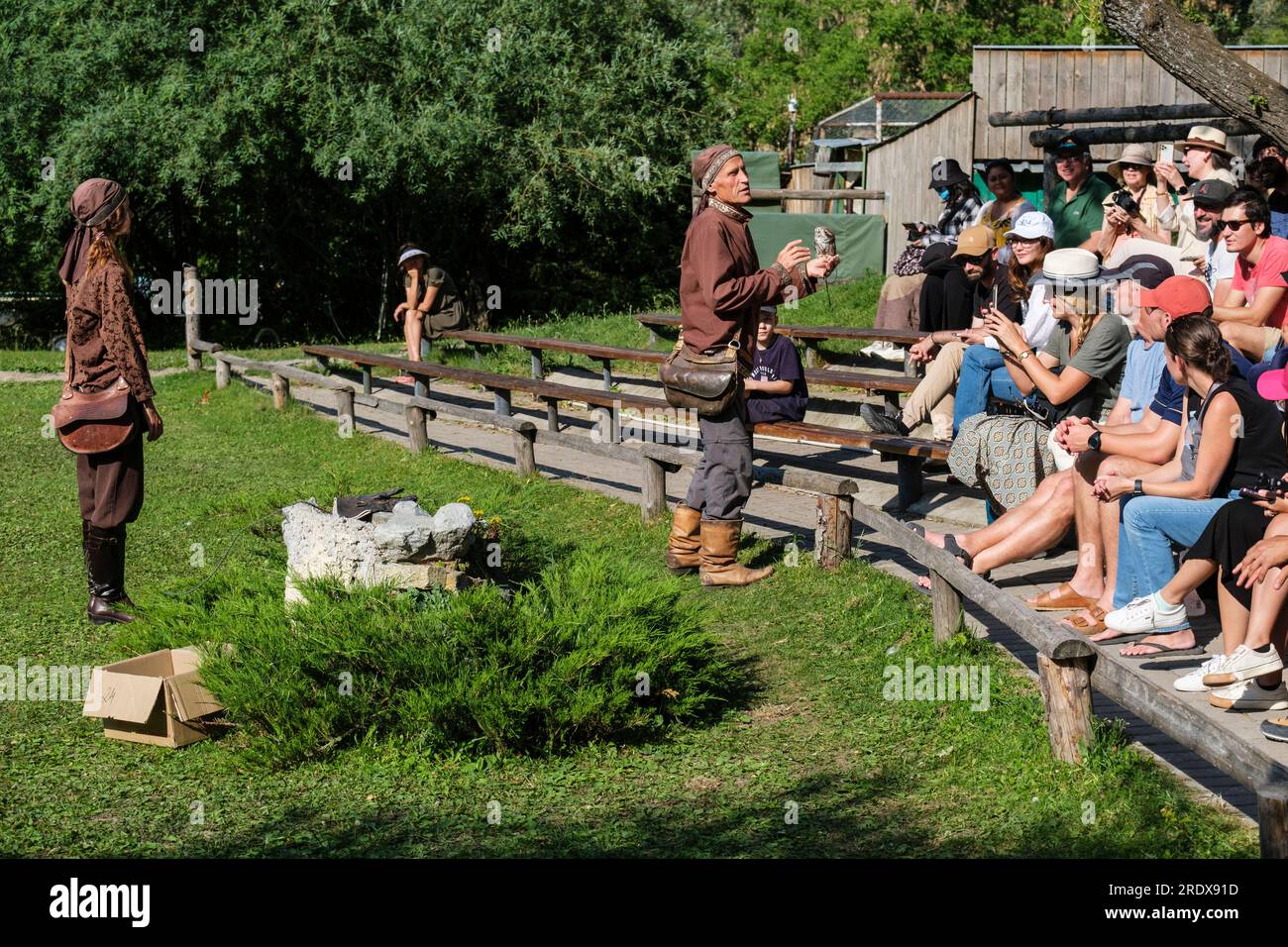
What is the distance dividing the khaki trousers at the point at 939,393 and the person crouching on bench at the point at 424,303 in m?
7.21

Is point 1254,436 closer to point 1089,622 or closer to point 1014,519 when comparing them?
point 1089,622

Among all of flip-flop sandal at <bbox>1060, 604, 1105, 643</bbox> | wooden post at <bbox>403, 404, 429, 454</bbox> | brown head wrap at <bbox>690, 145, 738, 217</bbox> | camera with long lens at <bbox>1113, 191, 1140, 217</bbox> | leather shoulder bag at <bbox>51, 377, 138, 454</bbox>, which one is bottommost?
flip-flop sandal at <bbox>1060, 604, 1105, 643</bbox>

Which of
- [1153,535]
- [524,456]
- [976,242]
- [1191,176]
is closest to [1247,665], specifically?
[1153,535]

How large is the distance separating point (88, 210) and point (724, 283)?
309 cm

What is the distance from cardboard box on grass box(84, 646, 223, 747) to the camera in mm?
5910

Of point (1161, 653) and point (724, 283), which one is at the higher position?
point (724, 283)

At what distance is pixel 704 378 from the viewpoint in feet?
25.0

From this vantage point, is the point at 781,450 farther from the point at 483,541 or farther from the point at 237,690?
the point at 237,690

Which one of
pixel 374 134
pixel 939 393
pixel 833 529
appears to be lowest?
pixel 833 529

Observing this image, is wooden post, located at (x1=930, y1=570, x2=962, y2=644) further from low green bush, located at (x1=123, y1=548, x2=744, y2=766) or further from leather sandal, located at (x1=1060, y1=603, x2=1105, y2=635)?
low green bush, located at (x1=123, y1=548, x2=744, y2=766)

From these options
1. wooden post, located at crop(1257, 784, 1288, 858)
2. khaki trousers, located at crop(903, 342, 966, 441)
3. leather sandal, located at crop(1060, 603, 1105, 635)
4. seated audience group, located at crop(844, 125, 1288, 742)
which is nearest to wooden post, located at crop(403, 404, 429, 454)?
seated audience group, located at crop(844, 125, 1288, 742)

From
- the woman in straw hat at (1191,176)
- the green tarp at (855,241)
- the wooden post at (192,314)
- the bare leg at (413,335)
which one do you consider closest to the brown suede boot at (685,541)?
the woman in straw hat at (1191,176)

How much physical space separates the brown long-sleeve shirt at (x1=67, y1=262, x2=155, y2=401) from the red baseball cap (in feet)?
15.2

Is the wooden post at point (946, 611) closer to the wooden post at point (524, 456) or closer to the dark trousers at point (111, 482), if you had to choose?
the dark trousers at point (111, 482)
